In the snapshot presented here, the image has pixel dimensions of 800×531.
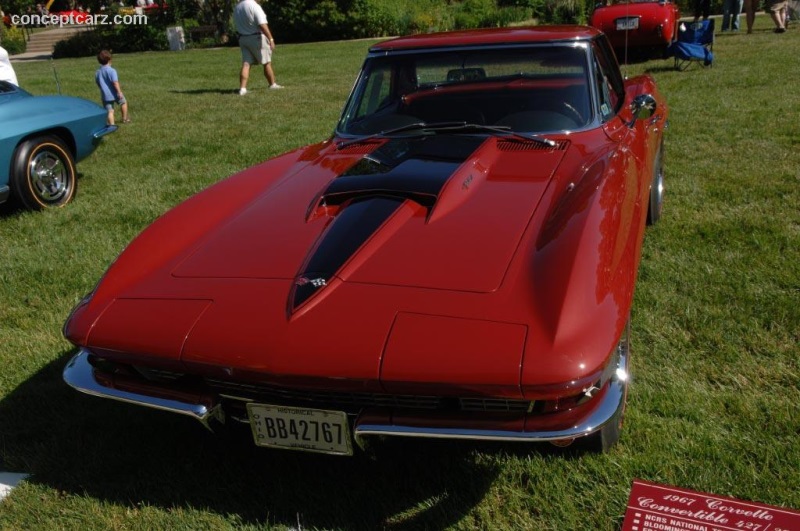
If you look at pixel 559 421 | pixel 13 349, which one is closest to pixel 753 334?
pixel 559 421

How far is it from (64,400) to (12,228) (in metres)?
2.69

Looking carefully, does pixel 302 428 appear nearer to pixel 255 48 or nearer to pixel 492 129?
pixel 492 129

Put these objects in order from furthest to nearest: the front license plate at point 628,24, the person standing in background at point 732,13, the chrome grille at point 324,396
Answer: the person standing in background at point 732,13 → the front license plate at point 628,24 → the chrome grille at point 324,396

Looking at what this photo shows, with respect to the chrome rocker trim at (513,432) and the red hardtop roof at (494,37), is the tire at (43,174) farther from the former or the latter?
the chrome rocker trim at (513,432)

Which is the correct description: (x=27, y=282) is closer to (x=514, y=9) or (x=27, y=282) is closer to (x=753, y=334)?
(x=753, y=334)

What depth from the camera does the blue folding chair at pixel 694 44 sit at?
10148mm

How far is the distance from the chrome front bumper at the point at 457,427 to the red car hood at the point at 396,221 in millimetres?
421

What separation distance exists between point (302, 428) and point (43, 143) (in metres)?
4.38

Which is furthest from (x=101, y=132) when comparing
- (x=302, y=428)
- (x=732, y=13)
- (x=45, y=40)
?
(x=45, y=40)

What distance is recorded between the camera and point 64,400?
3.04 metres

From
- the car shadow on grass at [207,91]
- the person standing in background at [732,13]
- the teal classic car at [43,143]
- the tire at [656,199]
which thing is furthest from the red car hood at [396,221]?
the person standing in background at [732,13]

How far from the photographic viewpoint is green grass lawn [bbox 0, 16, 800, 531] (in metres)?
2.31

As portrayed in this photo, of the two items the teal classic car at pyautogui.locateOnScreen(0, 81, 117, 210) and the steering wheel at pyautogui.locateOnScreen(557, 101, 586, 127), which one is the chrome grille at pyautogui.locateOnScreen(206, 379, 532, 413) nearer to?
the steering wheel at pyautogui.locateOnScreen(557, 101, 586, 127)

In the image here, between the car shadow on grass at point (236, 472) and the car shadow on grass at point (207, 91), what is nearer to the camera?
Result: the car shadow on grass at point (236, 472)
